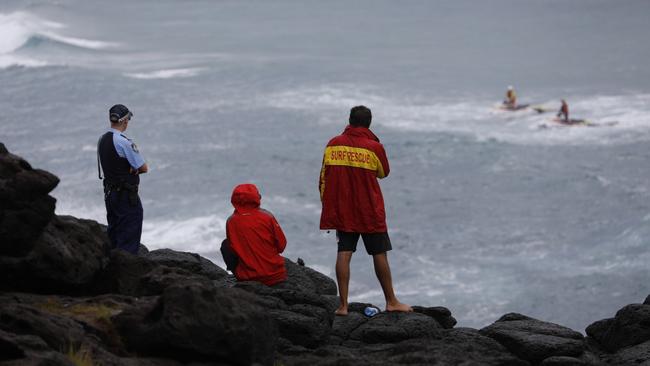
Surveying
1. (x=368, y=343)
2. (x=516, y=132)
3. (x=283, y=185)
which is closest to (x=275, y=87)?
(x=516, y=132)

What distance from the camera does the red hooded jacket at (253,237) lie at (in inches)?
468

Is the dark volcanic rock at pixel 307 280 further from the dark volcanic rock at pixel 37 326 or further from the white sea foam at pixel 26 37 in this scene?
the white sea foam at pixel 26 37

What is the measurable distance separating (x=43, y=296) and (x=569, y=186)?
128 ft

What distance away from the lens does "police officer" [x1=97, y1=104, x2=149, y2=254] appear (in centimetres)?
1205

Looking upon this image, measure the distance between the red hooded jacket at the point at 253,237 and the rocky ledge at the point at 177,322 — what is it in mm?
283

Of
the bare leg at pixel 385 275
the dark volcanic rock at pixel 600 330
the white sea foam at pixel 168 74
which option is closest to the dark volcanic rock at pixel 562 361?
the bare leg at pixel 385 275

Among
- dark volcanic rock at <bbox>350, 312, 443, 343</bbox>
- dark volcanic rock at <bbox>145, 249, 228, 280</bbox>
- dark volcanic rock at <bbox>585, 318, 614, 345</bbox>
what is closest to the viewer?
dark volcanic rock at <bbox>350, 312, 443, 343</bbox>

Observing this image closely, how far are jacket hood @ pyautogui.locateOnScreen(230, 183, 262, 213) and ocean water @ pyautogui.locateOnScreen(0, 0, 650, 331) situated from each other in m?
19.7

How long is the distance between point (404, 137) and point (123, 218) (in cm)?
4452

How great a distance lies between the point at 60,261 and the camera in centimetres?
1010

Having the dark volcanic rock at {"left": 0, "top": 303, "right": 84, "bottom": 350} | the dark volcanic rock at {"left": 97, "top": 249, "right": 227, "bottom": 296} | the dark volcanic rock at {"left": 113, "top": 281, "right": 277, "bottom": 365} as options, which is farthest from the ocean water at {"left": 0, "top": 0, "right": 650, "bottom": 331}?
the dark volcanic rock at {"left": 0, "top": 303, "right": 84, "bottom": 350}

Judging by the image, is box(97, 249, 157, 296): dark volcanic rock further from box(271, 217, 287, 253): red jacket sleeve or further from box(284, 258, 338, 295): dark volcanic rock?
box(284, 258, 338, 295): dark volcanic rock

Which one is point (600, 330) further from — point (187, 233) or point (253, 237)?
point (187, 233)

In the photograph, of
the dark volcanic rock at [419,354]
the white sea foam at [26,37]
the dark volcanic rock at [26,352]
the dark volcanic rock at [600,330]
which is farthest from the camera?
the white sea foam at [26,37]
